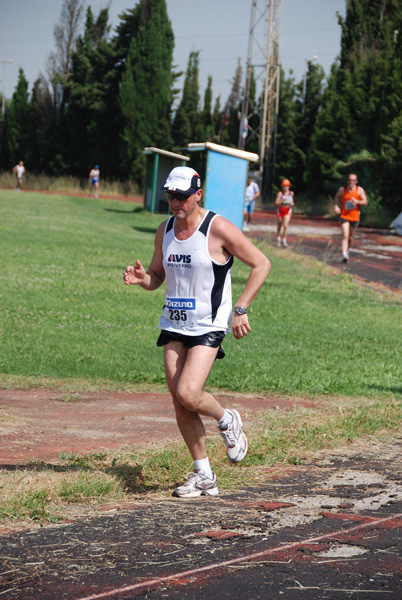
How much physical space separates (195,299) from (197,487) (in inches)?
46.8

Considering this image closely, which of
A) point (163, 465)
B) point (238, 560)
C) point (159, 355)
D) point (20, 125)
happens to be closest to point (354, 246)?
point (159, 355)

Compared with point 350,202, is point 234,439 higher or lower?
lower

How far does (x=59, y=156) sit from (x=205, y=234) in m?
63.0

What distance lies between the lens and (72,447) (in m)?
6.40

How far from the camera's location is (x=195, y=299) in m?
5.25

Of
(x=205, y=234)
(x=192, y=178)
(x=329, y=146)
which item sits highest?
(x=329, y=146)

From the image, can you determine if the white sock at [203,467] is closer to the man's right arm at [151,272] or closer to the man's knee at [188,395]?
the man's knee at [188,395]

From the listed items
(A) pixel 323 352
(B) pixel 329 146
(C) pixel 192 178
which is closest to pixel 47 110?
(B) pixel 329 146

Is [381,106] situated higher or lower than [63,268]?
higher

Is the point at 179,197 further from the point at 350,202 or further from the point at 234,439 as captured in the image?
the point at 350,202

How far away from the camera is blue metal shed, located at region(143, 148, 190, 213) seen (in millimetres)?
38750

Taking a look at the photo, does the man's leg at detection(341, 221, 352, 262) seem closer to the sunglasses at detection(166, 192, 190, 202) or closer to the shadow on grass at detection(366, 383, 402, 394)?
the shadow on grass at detection(366, 383, 402, 394)

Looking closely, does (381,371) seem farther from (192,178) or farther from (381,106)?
(381,106)

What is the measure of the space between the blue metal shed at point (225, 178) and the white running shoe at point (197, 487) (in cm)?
2082
